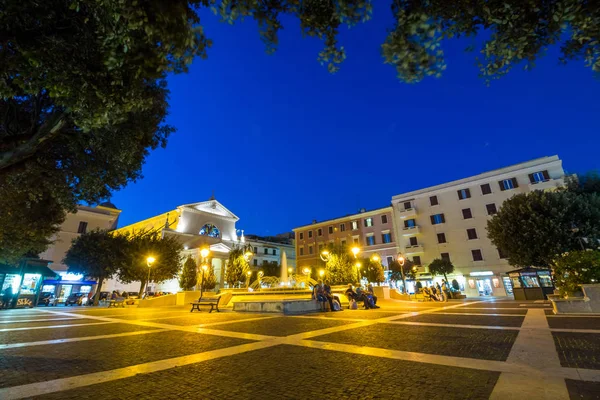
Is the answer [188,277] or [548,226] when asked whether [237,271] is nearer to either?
[188,277]

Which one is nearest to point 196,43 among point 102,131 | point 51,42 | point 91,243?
point 51,42

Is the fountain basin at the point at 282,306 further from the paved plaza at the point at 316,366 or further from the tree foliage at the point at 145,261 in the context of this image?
the tree foliage at the point at 145,261

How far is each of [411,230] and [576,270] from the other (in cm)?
2918

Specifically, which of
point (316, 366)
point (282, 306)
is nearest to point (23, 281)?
point (282, 306)

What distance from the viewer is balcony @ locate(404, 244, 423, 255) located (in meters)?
38.2

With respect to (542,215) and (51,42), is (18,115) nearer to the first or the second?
(51,42)

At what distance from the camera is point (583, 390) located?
301 centimetres

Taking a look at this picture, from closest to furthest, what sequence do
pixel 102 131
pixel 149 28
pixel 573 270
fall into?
1. pixel 149 28
2. pixel 102 131
3. pixel 573 270

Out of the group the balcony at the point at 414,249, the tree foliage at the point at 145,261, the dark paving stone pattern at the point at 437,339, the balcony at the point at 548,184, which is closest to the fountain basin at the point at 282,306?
the dark paving stone pattern at the point at 437,339

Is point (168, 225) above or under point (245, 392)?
above

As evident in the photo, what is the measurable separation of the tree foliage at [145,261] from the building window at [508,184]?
4036cm

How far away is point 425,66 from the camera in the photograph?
11.5 ft

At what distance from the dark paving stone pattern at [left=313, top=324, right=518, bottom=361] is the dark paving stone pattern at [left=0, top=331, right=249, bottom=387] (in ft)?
9.17

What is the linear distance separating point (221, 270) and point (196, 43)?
41.3m
